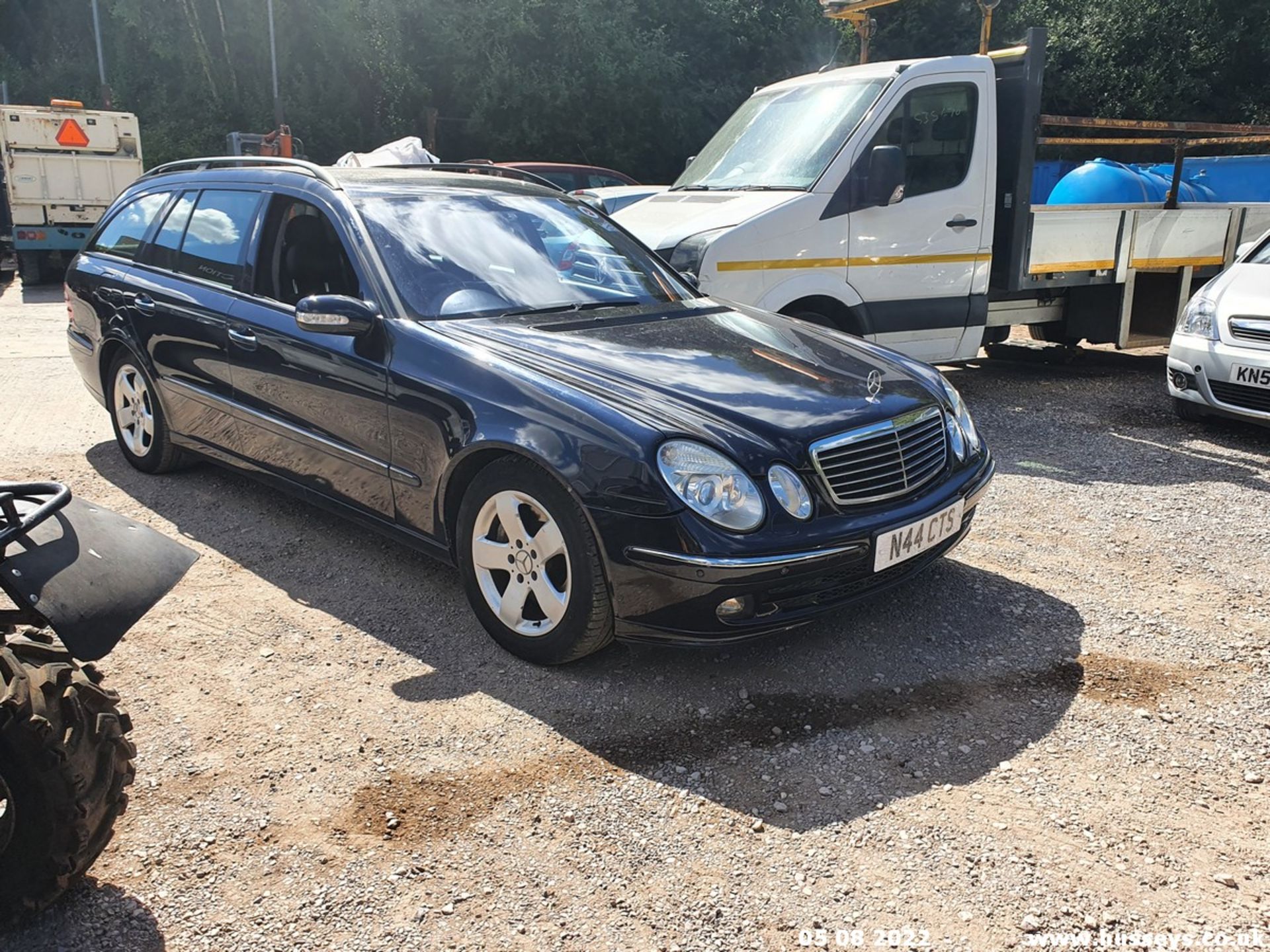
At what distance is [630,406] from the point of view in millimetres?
3320

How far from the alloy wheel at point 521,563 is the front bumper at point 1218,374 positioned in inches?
199

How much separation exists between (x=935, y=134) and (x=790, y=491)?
15.3 ft

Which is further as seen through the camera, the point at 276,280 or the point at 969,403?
the point at 969,403

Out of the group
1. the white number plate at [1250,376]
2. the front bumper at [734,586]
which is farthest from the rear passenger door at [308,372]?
the white number plate at [1250,376]

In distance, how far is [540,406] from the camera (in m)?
3.39

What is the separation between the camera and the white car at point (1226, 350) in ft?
21.1

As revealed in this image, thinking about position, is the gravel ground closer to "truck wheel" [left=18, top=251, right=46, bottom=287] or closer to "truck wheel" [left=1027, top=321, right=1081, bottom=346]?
"truck wheel" [left=1027, top=321, right=1081, bottom=346]

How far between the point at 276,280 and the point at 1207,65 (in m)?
26.2

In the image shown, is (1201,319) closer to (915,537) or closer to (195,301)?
(915,537)

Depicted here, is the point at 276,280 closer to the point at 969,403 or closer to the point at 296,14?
the point at 969,403

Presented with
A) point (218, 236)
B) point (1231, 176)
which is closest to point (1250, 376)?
point (218, 236)

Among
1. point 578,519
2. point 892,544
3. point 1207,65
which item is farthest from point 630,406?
point 1207,65

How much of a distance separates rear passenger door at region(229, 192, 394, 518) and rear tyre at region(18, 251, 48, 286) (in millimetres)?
13126

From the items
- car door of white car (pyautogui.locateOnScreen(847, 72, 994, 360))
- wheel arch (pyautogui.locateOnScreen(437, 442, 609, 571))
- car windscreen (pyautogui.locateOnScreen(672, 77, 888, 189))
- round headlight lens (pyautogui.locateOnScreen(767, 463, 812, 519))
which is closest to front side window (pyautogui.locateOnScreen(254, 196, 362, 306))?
wheel arch (pyautogui.locateOnScreen(437, 442, 609, 571))
